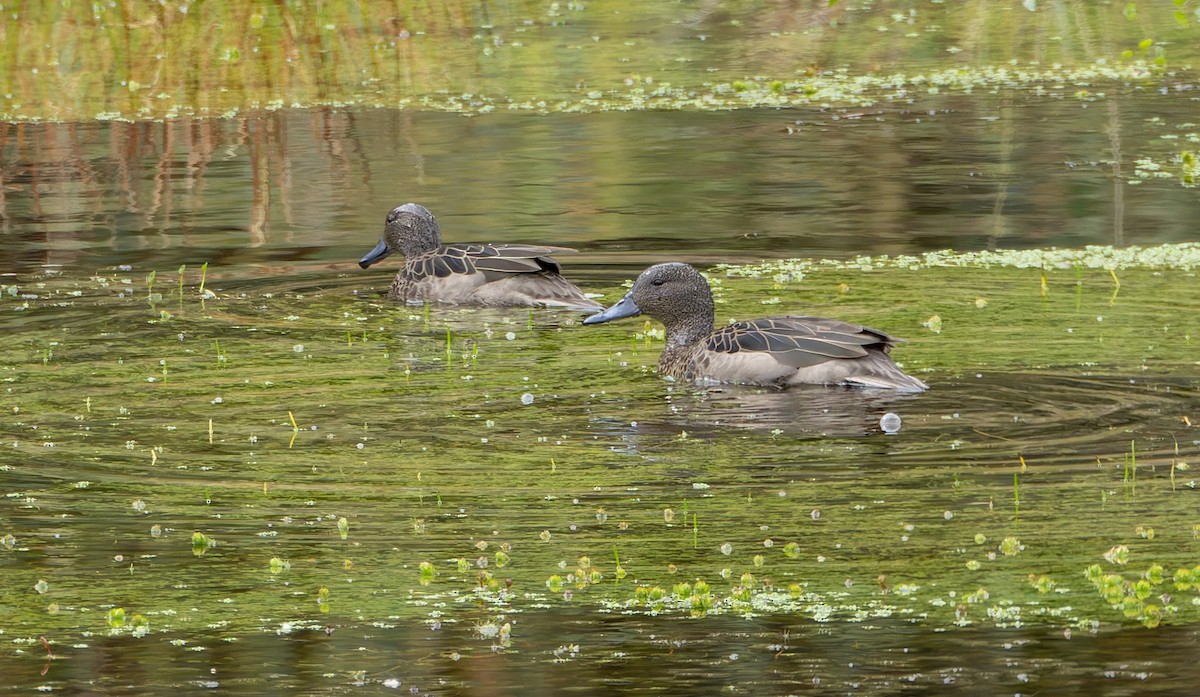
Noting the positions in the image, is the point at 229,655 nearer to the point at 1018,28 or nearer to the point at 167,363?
the point at 167,363

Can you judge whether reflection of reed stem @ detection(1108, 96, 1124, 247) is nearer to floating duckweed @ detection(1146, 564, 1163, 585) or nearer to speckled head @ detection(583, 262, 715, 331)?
speckled head @ detection(583, 262, 715, 331)

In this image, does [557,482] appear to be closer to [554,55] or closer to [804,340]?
[804,340]

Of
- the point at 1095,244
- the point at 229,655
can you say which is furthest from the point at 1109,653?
the point at 1095,244

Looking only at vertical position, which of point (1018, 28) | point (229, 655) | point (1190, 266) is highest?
point (1018, 28)

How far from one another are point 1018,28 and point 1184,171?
A: 922cm

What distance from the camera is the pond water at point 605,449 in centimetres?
762

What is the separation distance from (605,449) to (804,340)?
6.48ft

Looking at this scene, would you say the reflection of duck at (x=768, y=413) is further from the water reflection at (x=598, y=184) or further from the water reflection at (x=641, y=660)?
the water reflection at (x=598, y=184)

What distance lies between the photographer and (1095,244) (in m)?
16.1

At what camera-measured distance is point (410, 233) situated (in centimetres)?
1689

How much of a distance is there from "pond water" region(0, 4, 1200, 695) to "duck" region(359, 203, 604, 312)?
13.5 inches

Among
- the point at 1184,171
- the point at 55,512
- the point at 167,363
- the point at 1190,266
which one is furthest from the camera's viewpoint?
the point at 1184,171

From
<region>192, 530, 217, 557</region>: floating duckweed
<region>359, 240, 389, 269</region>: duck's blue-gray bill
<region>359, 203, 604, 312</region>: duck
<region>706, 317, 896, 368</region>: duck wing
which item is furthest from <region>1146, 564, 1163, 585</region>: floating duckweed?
<region>359, 240, 389, 269</region>: duck's blue-gray bill

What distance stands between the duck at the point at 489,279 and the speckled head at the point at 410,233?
464 millimetres
